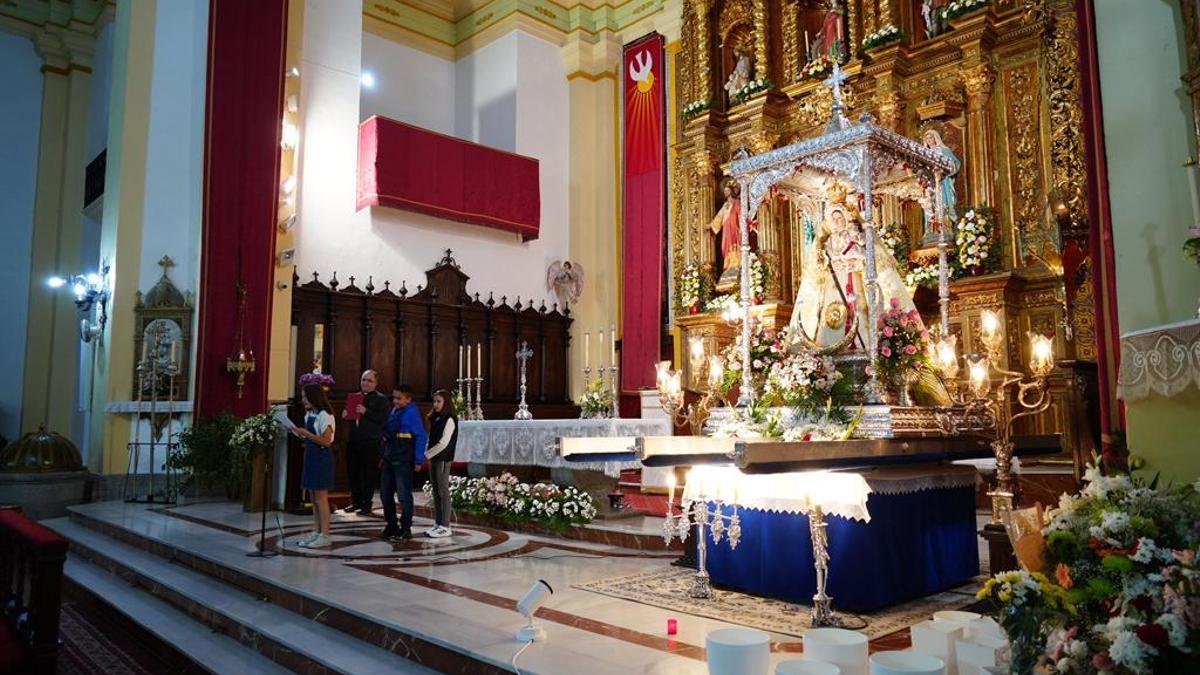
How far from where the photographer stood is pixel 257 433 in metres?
8.48

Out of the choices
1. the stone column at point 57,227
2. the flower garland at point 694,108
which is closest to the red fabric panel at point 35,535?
the flower garland at point 694,108

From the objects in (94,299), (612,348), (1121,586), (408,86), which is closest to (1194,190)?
(1121,586)

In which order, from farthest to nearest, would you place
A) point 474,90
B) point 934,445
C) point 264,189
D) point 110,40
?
point 474,90
point 110,40
point 264,189
point 934,445

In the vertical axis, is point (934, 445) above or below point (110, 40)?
below

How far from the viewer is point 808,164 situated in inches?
245

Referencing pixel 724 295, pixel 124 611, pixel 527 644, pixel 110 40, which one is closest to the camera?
pixel 527 644

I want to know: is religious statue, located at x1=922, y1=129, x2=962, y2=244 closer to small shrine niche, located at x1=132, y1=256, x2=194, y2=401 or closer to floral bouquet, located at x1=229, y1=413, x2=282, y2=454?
floral bouquet, located at x1=229, y1=413, x2=282, y2=454

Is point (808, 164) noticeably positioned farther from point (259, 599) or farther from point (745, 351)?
point (259, 599)

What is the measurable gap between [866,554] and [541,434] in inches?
191

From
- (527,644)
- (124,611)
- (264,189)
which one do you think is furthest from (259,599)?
(264,189)

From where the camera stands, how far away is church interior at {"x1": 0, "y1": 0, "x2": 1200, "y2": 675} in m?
4.25

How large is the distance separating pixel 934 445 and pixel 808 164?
2.28m

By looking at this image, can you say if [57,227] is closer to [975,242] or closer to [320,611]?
[320,611]

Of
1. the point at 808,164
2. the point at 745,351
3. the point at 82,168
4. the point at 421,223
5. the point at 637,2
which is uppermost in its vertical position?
the point at 637,2
